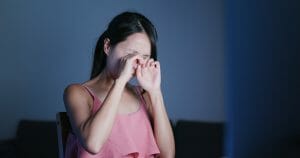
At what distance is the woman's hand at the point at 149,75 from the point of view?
1.09 metres

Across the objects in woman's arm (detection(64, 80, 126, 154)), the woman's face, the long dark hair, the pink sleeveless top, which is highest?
the long dark hair

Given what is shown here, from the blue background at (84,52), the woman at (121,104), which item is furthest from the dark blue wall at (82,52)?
the woman at (121,104)

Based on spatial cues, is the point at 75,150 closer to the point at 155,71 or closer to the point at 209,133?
the point at 155,71

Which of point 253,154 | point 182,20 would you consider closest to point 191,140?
point 182,20

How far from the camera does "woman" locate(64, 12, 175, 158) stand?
3.33 feet

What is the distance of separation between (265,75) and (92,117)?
1.56ft

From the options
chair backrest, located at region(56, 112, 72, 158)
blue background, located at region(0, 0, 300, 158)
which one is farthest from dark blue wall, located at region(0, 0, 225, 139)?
chair backrest, located at region(56, 112, 72, 158)

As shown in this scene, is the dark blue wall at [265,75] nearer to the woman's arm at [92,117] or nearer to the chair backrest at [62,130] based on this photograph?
the woman's arm at [92,117]

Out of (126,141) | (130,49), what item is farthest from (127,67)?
(126,141)

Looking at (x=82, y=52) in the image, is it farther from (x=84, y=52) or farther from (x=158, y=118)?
(x=158, y=118)

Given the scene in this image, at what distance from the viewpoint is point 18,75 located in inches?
107

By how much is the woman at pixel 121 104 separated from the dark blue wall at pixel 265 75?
212mm

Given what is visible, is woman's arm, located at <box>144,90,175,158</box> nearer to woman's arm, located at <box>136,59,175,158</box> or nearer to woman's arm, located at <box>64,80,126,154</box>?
woman's arm, located at <box>136,59,175,158</box>

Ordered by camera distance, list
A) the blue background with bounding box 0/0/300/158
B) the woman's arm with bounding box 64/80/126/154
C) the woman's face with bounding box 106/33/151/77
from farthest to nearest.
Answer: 1. the blue background with bounding box 0/0/300/158
2. the woman's face with bounding box 106/33/151/77
3. the woman's arm with bounding box 64/80/126/154
